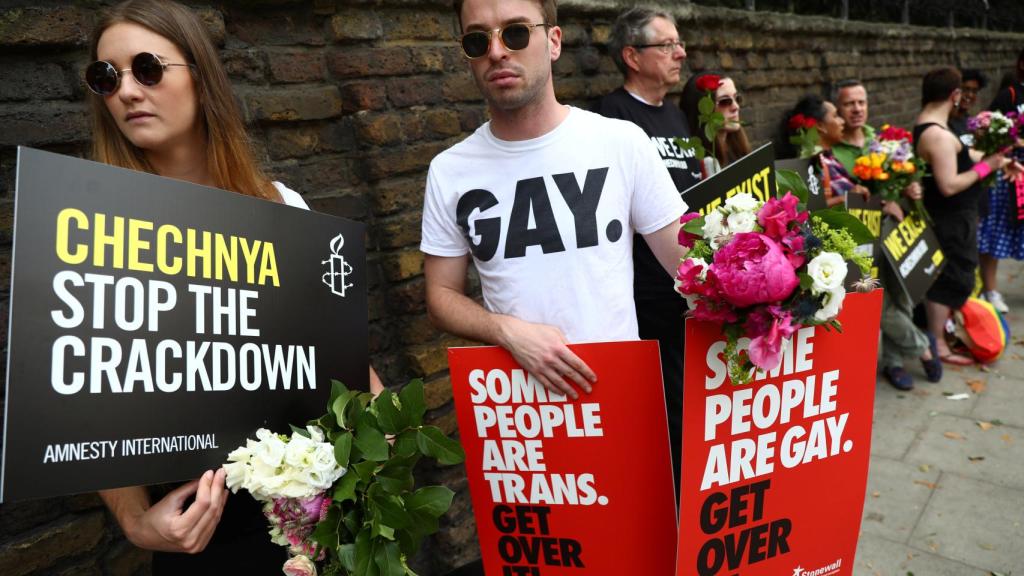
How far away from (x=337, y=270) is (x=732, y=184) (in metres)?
1.25

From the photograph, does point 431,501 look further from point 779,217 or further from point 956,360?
point 956,360

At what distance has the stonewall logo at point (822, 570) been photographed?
73.4 inches

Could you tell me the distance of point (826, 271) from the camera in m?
1.53

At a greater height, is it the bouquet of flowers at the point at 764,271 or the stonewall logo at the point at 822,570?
the bouquet of flowers at the point at 764,271

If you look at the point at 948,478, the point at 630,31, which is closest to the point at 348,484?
the point at 630,31

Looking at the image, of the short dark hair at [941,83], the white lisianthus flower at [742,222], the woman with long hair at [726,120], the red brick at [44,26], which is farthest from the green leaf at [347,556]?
the short dark hair at [941,83]

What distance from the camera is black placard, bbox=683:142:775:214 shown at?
2.20 meters

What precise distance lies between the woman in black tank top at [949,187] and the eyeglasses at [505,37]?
4.10 metres

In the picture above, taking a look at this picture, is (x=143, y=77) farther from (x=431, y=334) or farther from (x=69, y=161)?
(x=431, y=334)

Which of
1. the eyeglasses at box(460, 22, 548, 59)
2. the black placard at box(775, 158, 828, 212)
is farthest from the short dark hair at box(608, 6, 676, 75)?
the eyeglasses at box(460, 22, 548, 59)

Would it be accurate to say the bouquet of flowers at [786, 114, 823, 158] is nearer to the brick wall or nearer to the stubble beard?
the brick wall

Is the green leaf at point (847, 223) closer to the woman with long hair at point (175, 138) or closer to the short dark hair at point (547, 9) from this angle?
the short dark hair at point (547, 9)

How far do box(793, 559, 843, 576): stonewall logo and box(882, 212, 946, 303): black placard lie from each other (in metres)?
3.16

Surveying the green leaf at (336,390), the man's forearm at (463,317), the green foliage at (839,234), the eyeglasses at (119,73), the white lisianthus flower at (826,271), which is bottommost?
the green leaf at (336,390)
